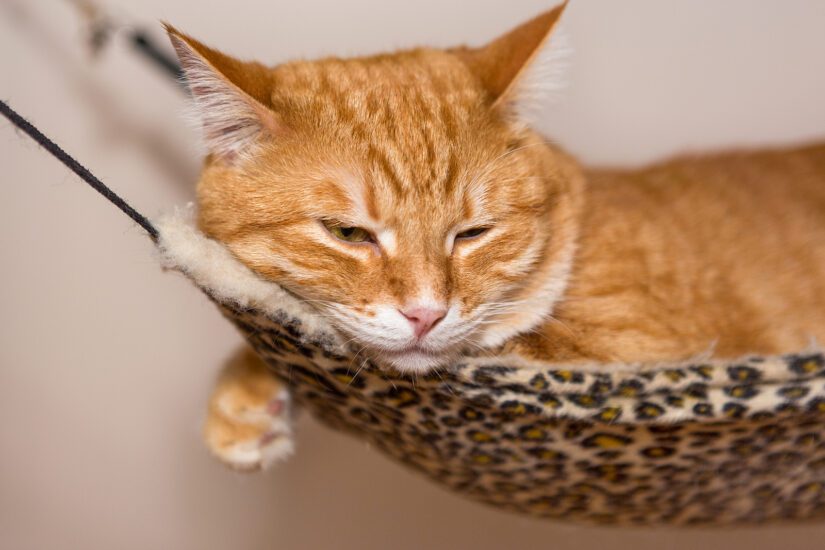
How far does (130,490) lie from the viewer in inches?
86.7

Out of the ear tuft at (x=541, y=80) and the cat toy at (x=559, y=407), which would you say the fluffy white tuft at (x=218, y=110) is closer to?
the cat toy at (x=559, y=407)

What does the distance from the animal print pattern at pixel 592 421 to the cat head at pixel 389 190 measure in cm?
7

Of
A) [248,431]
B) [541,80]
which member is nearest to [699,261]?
[541,80]

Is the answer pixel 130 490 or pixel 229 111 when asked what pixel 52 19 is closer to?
pixel 229 111

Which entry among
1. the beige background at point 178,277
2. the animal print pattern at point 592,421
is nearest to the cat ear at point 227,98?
the animal print pattern at point 592,421

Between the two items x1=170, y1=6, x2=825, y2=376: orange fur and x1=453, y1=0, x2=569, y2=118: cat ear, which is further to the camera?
x1=453, y1=0, x2=569, y2=118: cat ear

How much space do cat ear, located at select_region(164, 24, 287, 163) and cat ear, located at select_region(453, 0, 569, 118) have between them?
0.33 metres

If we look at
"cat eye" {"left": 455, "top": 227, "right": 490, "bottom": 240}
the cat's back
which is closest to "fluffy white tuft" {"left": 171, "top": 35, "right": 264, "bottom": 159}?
"cat eye" {"left": 455, "top": 227, "right": 490, "bottom": 240}

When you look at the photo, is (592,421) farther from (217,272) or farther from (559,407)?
(217,272)

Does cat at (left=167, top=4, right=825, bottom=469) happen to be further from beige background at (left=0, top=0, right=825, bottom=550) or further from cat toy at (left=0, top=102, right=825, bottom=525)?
beige background at (left=0, top=0, right=825, bottom=550)

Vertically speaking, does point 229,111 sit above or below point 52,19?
below

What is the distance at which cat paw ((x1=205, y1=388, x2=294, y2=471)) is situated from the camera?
1.30m

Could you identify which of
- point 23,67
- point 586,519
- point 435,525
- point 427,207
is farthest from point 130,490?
point 427,207

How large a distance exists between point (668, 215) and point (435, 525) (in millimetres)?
1212
